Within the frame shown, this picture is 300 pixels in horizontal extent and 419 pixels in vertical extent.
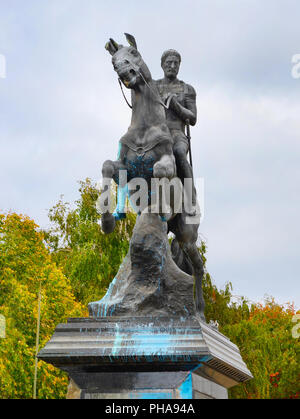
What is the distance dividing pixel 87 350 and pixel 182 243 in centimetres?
230

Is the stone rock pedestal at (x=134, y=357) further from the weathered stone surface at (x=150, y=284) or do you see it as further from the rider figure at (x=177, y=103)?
the rider figure at (x=177, y=103)

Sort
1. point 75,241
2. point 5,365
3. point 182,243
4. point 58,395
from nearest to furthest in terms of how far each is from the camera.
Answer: point 182,243, point 5,365, point 58,395, point 75,241

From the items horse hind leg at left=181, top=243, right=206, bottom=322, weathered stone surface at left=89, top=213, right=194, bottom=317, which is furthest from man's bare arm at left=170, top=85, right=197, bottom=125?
weathered stone surface at left=89, top=213, right=194, bottom=317

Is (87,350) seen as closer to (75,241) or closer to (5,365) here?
(5,365)

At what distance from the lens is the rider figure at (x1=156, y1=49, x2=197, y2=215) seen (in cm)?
775

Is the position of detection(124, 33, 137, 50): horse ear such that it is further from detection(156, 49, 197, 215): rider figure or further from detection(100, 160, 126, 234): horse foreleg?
detection(100, 160, 126, 234): horse foreleg

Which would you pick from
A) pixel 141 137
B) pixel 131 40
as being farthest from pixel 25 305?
pixel 131 40

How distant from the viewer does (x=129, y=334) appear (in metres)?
5.81

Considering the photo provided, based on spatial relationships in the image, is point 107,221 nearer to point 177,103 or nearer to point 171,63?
point 177,103

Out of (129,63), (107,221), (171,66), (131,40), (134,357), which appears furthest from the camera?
(171,66)

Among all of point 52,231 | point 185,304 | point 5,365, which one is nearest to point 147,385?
point 185,304

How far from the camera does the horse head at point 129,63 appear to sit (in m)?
7.14

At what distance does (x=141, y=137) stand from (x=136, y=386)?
112 inches

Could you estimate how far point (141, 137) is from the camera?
→ 722cm
